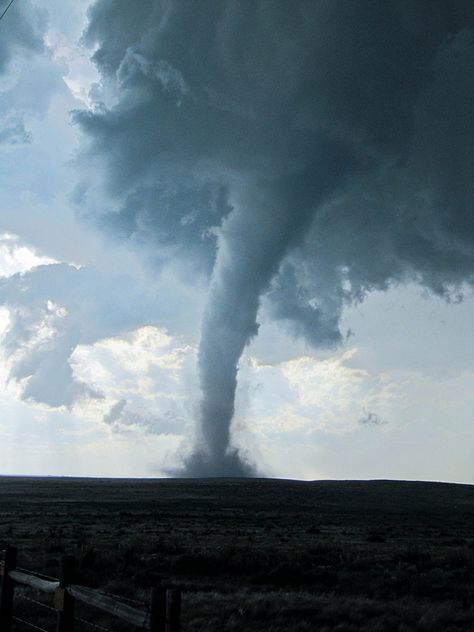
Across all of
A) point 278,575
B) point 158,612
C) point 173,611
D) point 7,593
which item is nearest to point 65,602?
point 7,593

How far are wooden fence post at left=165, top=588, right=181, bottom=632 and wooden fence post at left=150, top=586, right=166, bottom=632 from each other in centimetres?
5

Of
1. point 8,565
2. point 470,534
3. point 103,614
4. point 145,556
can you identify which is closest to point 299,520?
point 470,534

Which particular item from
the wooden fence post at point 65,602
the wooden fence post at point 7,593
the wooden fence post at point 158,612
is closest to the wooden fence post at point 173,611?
the wooden fence post at point 158,612

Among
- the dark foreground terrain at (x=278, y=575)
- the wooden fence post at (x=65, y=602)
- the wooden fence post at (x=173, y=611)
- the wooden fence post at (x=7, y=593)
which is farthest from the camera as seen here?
the dark foreground terrain at (x=278, y=575)

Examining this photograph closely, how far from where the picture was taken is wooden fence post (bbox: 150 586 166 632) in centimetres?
695

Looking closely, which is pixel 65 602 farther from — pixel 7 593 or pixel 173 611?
pixel 173 611

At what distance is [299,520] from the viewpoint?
48312 millimetres

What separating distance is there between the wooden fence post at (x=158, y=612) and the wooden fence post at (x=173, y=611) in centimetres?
5

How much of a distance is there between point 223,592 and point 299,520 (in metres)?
32.8

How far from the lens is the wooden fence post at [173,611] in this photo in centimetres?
694

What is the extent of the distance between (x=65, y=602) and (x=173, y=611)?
2662 mm

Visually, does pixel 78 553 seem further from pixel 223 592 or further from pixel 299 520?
pixel 299 520

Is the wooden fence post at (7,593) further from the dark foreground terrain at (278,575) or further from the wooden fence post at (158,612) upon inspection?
the wooden fence post at (158,612)

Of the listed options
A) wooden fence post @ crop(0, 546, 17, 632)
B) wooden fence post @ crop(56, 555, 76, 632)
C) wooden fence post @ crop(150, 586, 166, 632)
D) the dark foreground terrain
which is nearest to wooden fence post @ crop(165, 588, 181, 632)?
wooden fence post @ crop(150, 586, 166, 632)
